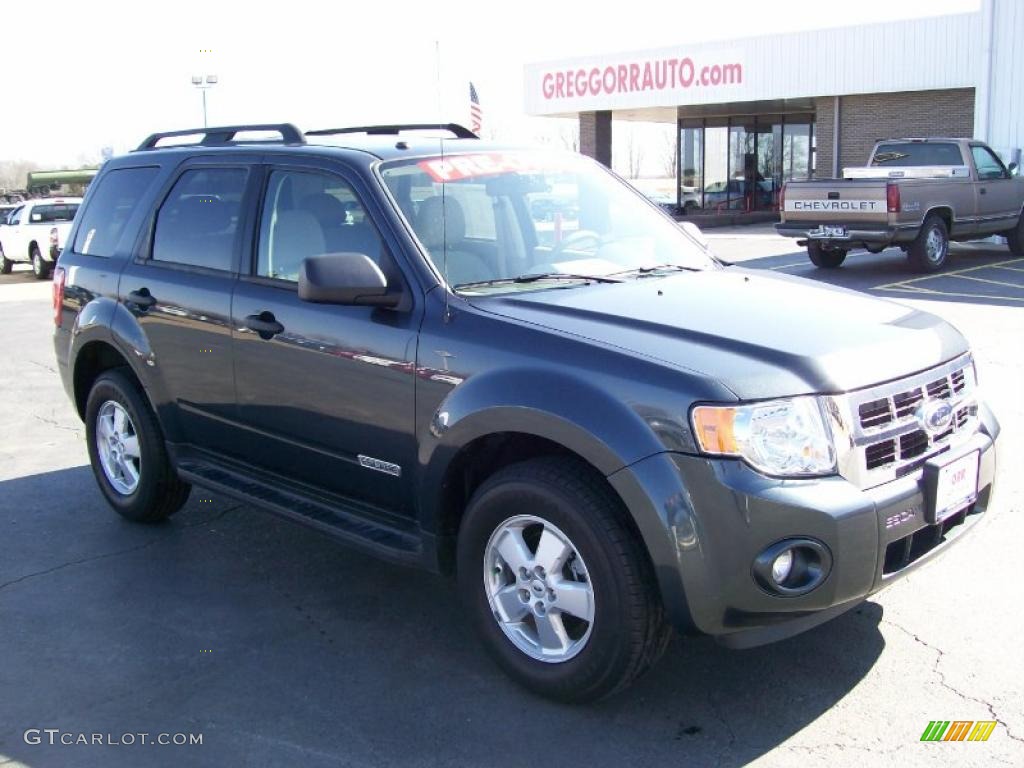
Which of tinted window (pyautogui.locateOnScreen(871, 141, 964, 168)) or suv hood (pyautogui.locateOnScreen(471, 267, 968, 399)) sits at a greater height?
tinted window (pyautogui.locateOnScreen(871, 141, 964, 168))

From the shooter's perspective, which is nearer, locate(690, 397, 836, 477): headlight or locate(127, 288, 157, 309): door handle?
locate(690, 397, 836, 477): headlight

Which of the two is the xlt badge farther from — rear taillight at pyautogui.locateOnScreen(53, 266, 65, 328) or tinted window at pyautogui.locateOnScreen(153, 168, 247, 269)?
rear taillight at pyautogui.locateOnScreen(53, 266, 65, 328)

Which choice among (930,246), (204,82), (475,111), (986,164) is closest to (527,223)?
(475,111)

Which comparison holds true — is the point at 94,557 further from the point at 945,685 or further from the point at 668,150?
the point at 668,150

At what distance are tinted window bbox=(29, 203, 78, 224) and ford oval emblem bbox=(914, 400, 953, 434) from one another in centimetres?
2356

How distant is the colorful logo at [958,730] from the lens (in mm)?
3396

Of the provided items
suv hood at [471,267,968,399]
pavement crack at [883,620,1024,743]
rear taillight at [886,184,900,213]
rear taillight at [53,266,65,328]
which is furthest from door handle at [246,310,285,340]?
rear taillight at [886,184,900,213]

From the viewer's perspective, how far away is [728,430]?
126 inches

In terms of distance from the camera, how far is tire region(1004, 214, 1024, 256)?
17906 millimetres

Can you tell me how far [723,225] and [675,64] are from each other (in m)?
5.17

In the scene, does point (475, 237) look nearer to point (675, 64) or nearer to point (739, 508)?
point (739, 508)

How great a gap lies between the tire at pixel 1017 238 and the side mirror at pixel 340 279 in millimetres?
16509

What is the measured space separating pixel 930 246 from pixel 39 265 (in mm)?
17888

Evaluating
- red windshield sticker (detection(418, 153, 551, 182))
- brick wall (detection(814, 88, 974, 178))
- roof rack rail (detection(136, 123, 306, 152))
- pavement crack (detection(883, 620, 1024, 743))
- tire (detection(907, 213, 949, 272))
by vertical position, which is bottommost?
pavement crack (detection(883, 620, 1024, 743))
